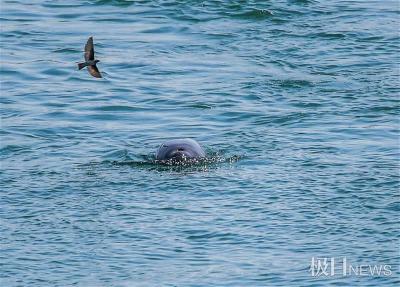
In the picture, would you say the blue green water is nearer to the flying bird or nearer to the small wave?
the small wave

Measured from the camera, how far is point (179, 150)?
15953 mm

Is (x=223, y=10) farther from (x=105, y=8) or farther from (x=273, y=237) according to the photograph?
(x=273, y=237)

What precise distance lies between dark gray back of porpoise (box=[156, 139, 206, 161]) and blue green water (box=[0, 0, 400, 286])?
7.4 inches

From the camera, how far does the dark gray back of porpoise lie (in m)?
15.9

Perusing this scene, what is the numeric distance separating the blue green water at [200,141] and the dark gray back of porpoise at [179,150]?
0.19m

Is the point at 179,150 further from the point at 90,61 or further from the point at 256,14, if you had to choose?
the point at 256,14

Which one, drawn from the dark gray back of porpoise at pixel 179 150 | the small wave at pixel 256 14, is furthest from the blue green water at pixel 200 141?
the dark gray back of porpoise at pixel 179 150

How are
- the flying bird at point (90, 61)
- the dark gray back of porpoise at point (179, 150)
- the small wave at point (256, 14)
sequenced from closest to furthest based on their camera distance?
the flying bird at point (90, 61) < the dark gray back of porpoise at point (179, 150) < the small wave at point (256, 14)

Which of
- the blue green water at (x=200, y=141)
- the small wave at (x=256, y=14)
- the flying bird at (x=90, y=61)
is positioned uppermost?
the flying bird at (x=90, y=61)

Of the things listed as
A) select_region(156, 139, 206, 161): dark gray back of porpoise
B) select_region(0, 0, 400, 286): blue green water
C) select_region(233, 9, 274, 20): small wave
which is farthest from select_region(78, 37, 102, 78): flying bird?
select_region(233, 9, 274, 20): small wave

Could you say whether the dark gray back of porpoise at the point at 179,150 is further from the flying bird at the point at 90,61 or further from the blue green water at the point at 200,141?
the flying bird at the point at 90,61

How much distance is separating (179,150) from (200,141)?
4.10 feet

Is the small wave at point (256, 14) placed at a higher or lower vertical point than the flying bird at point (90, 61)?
lower

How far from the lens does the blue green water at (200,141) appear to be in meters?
13.1
